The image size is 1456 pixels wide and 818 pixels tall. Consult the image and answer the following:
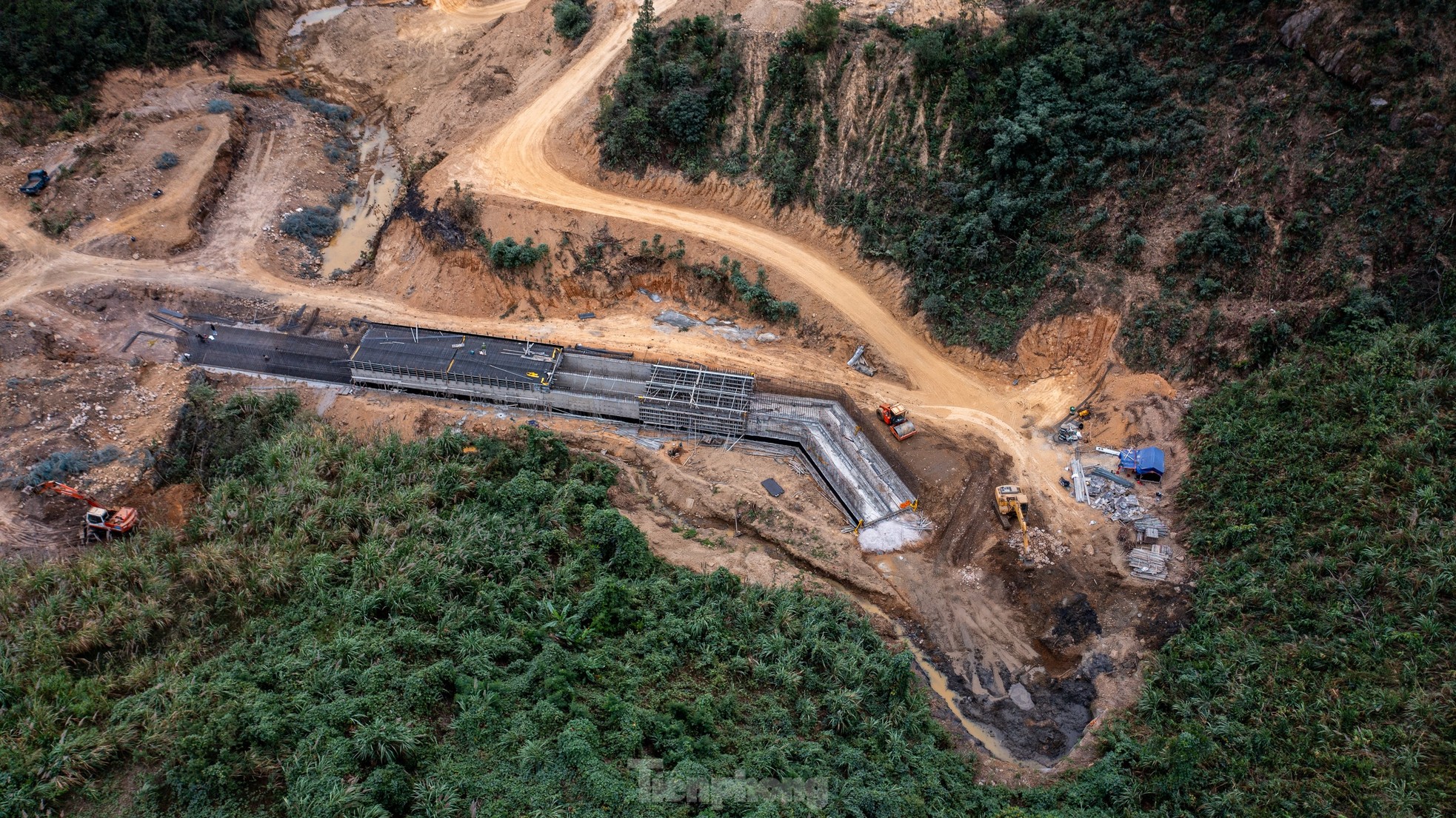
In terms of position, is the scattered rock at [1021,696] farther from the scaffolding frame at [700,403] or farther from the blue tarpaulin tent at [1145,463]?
the scaffolding frame at [700,403]

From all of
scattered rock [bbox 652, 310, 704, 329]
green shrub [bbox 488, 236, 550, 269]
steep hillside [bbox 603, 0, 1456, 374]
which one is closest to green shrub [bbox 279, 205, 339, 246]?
green shrub [bbox 488, 236, 550, 269]

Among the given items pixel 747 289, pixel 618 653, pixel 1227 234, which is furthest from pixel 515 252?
pixel 1227 234

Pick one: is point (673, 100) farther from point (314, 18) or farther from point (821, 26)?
point (314, 18)

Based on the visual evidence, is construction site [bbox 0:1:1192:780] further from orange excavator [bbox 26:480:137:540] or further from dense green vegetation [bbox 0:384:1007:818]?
dense green vegetation [bbox 0:384:1007:818]

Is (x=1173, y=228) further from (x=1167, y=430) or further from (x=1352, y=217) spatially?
(x=1167, y=430)

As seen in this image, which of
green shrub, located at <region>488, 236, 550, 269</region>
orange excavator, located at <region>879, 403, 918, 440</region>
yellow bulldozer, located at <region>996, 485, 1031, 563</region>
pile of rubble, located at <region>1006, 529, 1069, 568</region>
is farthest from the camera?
green shrub, located at <region>488, 236, 550, 269</region>

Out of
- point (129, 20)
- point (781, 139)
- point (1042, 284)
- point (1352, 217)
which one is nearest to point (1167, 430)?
point (1042, 284)

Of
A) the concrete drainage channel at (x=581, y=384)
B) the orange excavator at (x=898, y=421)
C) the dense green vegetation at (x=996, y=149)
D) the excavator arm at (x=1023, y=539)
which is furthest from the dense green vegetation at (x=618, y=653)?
the dense green vegetation at (x=996, y=149)
